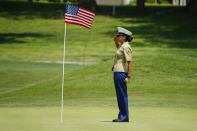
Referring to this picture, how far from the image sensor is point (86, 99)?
15.2 meters

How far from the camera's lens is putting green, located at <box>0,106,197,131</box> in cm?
872

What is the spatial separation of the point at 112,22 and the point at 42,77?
2515 cm

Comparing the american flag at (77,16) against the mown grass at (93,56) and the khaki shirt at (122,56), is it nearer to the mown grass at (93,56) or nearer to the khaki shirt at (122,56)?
the khaki shirt at (122,56)

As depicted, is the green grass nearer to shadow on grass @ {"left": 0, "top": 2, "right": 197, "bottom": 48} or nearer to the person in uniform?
shadow on grass @ {"left": 0, "top": 2, "right": 197, "bottom": 48}

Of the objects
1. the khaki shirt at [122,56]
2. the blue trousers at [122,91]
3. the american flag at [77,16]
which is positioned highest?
the american flag at [77,16]

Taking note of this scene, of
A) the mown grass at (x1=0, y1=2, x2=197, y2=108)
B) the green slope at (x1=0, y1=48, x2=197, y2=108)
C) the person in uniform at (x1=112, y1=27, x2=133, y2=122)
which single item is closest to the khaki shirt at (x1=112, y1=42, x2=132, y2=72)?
the person in uniform at (x1=112, y1=27, x2=133, y2=122)

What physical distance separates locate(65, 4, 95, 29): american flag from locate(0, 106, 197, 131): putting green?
198 cm

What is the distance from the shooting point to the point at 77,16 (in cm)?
1043

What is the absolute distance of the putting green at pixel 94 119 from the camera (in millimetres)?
8719

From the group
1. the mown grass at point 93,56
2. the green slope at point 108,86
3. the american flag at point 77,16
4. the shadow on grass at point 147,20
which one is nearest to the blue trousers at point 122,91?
the american flag at point 77,16

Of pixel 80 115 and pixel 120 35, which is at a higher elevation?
pixel 120 35

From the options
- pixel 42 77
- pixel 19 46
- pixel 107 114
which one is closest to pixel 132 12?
pixel 19 46

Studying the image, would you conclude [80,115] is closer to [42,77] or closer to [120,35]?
[120,35]

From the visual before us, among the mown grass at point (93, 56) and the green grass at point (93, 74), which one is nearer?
the green grass at point (93, 74)
